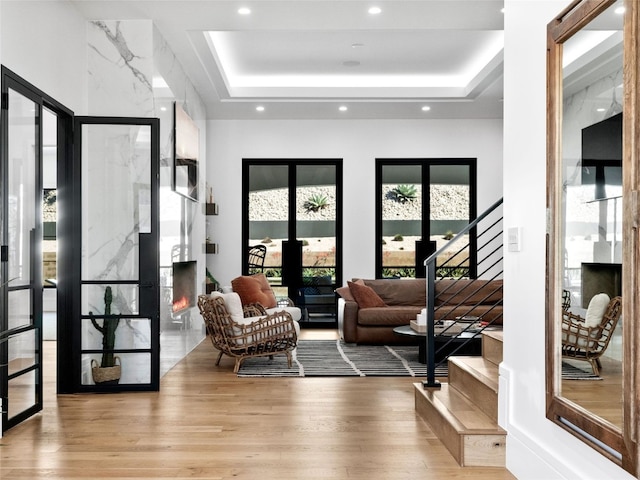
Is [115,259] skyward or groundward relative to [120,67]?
groundward

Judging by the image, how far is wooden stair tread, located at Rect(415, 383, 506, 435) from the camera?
347 centimetres

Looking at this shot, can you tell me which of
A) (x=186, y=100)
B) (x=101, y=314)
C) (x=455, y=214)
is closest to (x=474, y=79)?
(x=455, y=214)

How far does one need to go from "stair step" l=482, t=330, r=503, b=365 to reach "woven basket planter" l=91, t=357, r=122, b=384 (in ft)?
9.84

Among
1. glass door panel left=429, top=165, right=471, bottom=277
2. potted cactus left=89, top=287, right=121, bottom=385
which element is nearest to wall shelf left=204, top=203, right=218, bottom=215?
glass door panel left=429, top=165, right=471, bottom=277

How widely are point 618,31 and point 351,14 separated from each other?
366cm

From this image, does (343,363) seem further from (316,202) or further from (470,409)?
(316,202)

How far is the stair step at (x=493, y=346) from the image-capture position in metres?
4.15

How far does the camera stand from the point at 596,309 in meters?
2.49

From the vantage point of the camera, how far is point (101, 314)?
5379 mm

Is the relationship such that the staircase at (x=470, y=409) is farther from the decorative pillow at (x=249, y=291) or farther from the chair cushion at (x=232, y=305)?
the decorative pillow at (x=249, y=291)

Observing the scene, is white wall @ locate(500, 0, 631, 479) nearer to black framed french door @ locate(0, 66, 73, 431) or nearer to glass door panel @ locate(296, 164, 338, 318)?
black framed french door @ locate(0, 66, 73, 431)

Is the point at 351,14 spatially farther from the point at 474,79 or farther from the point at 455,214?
the point at 455,214

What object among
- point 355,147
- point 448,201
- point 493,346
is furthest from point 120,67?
point 448,201

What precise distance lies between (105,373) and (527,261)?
144 inches
